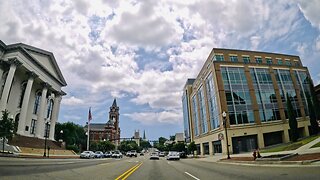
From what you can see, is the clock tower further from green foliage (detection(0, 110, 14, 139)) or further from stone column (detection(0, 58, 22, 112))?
green foliage (detection(0, 110, 14, 139))

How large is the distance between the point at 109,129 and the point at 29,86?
305ft

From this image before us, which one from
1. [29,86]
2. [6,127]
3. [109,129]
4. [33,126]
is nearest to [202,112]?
[29,86]

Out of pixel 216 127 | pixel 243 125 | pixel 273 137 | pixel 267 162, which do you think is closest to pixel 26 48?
pixel 216 127

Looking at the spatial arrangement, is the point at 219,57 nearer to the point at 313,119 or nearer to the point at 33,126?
the point at 313,119

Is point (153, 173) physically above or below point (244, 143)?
below

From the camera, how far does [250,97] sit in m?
48.1

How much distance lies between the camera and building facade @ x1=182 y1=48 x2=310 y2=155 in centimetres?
4588

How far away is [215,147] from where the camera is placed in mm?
52156

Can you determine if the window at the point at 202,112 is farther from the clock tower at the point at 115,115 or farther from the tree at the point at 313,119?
the clock tower at the point at 115,115

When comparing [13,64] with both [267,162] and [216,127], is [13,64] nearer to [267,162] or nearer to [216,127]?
[216,127]

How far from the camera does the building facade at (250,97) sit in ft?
151

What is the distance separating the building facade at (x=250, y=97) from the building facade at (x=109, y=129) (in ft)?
292

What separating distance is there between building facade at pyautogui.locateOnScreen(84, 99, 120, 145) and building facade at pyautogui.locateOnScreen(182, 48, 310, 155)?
292 ft

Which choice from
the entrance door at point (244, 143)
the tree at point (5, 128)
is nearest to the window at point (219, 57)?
the entrance door at point (244, 143)
